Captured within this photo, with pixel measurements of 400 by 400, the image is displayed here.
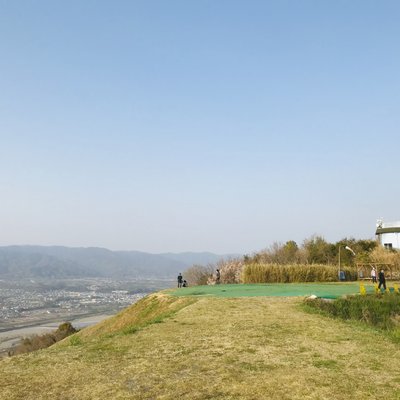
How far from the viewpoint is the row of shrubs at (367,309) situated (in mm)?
18219

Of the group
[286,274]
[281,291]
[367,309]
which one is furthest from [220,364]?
[286,274]

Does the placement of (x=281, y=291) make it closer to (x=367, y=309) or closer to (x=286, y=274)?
(x=367, y=309)

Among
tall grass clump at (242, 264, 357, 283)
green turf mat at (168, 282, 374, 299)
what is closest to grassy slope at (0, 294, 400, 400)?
green turf mat at (168, 282, 374, 299)

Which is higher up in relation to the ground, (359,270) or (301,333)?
(359,270)

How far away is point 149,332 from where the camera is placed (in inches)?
582

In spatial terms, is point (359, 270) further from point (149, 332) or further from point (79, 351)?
point (79, 351)

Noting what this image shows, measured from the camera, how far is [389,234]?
201 feet

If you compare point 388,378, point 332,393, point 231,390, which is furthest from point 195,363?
point 388,378

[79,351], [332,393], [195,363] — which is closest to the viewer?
[332,393]

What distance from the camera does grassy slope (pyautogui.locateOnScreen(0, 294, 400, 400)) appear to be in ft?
27.1

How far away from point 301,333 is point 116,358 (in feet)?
19.8

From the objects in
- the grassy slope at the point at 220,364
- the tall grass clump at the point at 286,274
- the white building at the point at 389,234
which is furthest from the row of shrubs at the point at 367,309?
the white building at the point at 389,234

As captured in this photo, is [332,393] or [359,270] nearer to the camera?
[332,393]

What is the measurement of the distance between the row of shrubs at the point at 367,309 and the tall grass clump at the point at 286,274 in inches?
584
